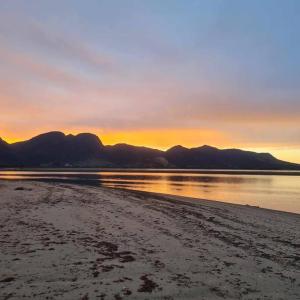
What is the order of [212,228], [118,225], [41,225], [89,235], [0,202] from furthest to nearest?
1. [0,202]
2. [212,228]
3. [118,225]
4. [41,225]
5. [89,235]

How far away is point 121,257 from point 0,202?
13083mm

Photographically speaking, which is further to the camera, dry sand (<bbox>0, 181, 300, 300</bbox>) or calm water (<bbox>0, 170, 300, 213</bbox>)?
calm water (<bbox>0, 170, 300, 213</bbox>)

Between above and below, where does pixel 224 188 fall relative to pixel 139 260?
below

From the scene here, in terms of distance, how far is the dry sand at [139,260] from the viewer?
24.7ft

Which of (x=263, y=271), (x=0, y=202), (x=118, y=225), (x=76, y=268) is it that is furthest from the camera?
(x=0, y=202)

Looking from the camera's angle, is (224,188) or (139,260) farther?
(224,188)

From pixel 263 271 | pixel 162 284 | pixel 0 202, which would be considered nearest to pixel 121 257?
pixel 162 284

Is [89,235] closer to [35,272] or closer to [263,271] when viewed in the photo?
[35,272]

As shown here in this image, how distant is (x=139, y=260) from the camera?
962 cm

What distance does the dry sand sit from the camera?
754 centimetres

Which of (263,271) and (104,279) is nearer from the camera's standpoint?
(104,279)

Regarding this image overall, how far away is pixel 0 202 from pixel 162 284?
15248 millimetres

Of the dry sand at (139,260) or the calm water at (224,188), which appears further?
the calm water at (224,188)

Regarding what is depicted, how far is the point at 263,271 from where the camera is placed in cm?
944
